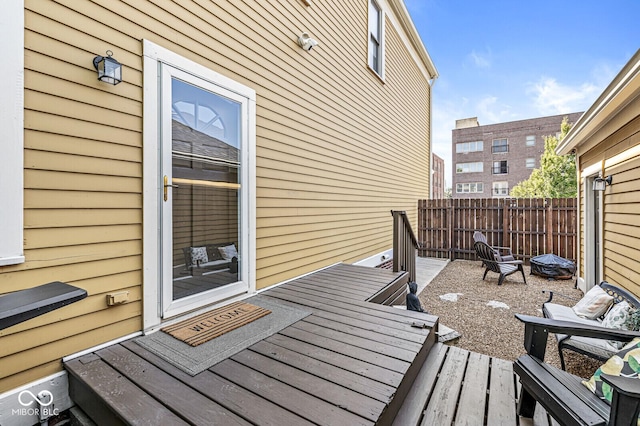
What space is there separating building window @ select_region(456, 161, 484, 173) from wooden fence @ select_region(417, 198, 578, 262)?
19716mm

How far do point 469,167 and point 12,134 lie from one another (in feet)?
96.1

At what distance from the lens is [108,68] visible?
1993 mm

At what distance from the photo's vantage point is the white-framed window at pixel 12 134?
1.64 metres

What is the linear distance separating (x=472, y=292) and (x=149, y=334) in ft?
18.1

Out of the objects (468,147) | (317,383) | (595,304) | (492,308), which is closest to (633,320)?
(595,304)

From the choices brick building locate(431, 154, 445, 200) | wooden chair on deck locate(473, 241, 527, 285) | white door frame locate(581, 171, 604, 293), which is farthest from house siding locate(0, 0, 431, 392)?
brick building locate(431, 154, 445, 200)

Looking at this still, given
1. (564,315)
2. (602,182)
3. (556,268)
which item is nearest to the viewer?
(564,315)

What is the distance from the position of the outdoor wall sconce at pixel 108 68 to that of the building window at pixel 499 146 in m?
28.8

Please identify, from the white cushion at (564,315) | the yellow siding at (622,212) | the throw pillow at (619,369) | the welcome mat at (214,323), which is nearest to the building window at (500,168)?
the yellow siding at (622,212)

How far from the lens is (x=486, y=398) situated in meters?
1.94

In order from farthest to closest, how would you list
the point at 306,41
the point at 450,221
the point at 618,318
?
the point at 450,221 → the point at 306,41 → the point at 618,318

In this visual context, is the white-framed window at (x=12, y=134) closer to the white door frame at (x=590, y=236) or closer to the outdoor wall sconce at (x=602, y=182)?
the outdoor wall sconce at (x=602, y=182)

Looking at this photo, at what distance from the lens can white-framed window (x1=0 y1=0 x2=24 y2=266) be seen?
1.64 meters

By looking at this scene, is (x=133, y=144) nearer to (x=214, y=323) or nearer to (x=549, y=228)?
(x=214, y=323)
